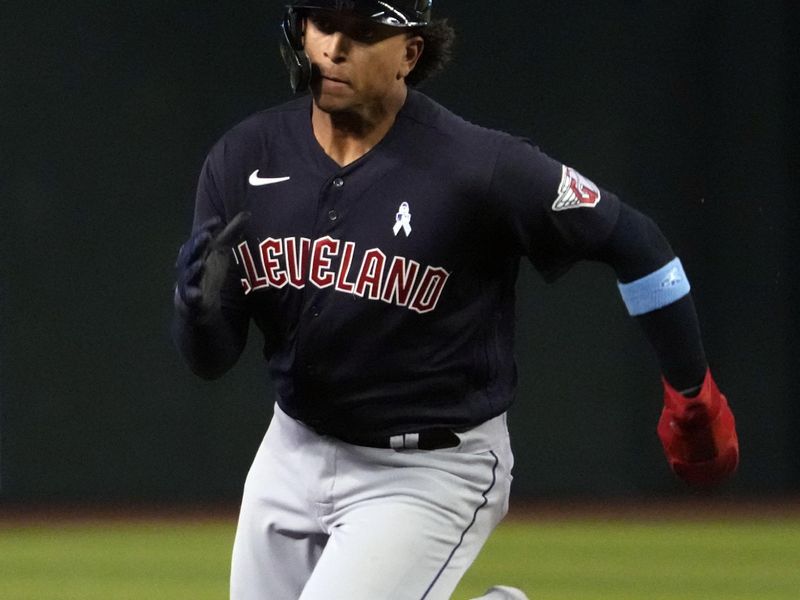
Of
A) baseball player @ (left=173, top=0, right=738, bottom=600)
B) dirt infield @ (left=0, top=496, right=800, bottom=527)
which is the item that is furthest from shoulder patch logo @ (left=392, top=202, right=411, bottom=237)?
dirt infield @ (left=0, top=496, right=800, bottom=527)

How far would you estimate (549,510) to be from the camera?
7.29 m

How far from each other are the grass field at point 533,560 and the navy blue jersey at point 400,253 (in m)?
2.67

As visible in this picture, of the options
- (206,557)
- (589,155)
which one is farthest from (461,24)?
(206,557)

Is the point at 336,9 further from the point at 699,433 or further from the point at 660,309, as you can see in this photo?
the point at 699,433

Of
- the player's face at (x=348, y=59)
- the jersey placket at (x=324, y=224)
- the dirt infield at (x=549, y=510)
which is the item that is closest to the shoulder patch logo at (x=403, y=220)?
the jersey placket at (x=324, y=224)

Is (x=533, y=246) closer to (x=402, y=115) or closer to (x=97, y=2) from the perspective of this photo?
(x=402, y=115)

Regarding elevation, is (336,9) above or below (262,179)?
above

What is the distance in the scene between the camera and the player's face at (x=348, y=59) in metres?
3.09

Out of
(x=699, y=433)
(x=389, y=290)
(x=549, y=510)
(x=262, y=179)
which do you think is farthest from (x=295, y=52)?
(x=549, y=510)

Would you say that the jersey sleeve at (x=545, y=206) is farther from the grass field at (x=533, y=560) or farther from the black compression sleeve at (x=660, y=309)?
the grass field at (x=533, y=560)

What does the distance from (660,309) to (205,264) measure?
3.02ft

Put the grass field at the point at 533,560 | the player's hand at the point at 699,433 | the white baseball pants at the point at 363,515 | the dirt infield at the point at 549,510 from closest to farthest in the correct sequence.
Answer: the white baseball pants at the point at 363,515 < the player's hand at the point at 699,433 < the grass field at the point at 533,560 < the dirt infield at the point at 549,510

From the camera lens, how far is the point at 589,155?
7285mm

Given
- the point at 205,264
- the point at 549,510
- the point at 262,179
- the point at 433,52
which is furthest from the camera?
the point at 549,510
